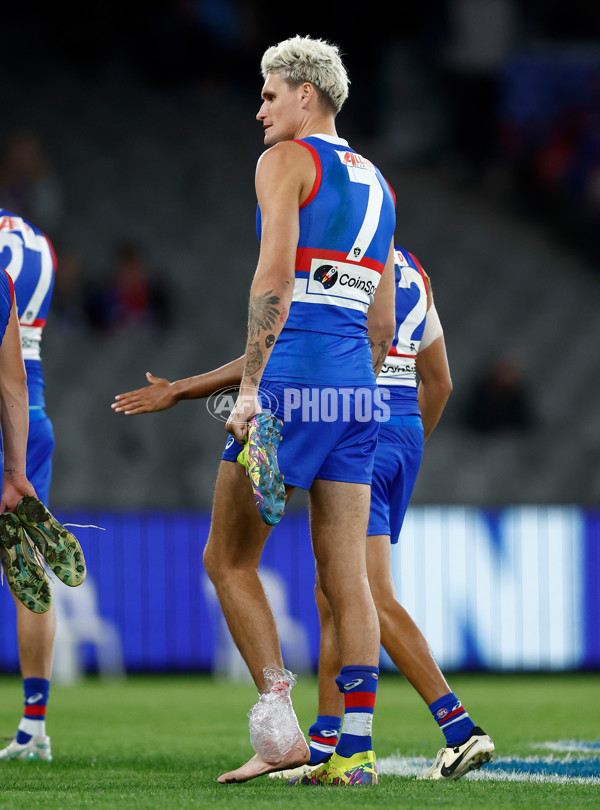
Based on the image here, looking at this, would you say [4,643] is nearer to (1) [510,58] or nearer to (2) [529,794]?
(2) [529,794]

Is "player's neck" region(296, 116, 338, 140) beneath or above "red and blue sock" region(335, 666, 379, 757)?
above

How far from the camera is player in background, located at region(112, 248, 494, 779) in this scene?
426 cm

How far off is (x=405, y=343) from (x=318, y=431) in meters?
1.20

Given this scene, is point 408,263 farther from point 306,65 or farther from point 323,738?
point 323,738

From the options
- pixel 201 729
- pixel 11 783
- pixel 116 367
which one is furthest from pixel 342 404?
pixel 116 367

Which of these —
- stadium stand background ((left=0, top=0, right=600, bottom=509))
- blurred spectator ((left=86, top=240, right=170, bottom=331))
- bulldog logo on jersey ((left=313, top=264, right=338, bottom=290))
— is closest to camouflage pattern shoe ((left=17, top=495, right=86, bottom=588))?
bulldog logo on jersey ((left=313, top=264, right=338, bottom=290))

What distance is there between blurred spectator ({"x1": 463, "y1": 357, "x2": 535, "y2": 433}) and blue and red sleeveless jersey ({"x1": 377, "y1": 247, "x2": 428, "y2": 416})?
8.60m

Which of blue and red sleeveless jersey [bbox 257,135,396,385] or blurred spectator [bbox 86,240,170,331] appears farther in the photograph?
blurred spectator [bbox 86,240,170,331]

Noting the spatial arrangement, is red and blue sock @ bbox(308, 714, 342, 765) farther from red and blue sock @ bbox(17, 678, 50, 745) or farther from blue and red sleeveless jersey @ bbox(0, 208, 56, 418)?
blue and red sleeveless jersey @ bbox(0, 208, 56, 418)

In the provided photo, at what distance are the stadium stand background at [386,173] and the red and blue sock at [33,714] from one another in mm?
7083

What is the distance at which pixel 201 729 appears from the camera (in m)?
6.83

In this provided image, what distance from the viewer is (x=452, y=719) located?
4.69 m

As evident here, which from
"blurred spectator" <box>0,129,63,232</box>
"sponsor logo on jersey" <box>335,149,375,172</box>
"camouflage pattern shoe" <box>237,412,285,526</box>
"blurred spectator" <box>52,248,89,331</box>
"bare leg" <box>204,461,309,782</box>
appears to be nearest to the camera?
"camouflage pattern shoe" <box>237,412,285,526</box>

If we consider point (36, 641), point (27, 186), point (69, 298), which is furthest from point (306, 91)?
point (27, 186)
